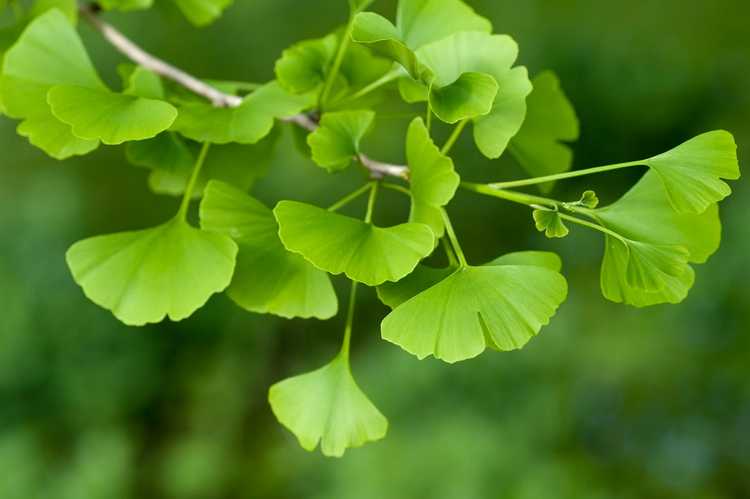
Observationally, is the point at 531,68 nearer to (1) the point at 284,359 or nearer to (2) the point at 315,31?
(2) the point at 315,31

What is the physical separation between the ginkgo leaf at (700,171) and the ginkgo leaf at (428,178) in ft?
0.34

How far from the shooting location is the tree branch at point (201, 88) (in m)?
A: 0.47

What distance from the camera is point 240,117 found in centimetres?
46

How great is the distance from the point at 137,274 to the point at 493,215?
5.64 feet

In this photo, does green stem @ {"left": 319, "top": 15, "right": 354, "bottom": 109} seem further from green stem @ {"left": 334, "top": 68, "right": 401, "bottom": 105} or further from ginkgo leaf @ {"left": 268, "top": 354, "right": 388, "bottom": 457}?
ginkgo leaf @ {"left": 268, "top": 354, "right": 388, "bottom": 457}

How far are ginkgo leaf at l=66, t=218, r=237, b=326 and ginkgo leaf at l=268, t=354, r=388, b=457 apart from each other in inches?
3.3

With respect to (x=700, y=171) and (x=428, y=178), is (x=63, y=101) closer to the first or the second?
(x=428, y=178)

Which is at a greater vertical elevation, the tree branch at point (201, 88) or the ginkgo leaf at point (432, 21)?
the ginkgo leaf at point (432, 21)

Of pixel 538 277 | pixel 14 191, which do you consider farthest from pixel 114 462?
pixel 538 277

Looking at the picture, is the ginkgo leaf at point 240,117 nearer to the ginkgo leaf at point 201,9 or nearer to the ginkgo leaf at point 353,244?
the ginkgo leaf at point 353,244

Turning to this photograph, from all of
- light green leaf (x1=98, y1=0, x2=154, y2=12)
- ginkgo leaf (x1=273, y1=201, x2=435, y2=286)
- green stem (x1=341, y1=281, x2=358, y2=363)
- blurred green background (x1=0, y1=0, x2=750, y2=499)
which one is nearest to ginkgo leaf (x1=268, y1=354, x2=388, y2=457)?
green stem (x1=341, y1=281, x2=358, y2=363)

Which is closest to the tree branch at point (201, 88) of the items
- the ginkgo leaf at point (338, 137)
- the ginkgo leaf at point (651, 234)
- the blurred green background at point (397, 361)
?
the ginkgo leaf at point (338, 137)

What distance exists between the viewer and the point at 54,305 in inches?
66.6

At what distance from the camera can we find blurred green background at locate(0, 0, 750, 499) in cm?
149
